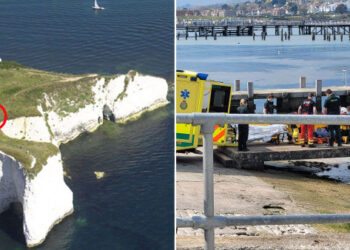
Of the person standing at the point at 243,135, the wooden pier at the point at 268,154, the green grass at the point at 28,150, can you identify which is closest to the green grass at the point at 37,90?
the green grass at the point at 28,150

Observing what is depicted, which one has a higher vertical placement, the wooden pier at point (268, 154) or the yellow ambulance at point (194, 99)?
the yellow ambulance at point (194, 99)

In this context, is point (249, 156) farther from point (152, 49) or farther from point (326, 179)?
point (152, 49)

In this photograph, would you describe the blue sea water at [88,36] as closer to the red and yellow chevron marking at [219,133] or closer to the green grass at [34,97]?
the green grass at [34,97]

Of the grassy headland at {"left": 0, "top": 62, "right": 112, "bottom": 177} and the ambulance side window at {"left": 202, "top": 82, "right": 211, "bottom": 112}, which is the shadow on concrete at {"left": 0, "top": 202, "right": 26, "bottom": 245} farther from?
the ambulance side window at {"left": 202, "top": 82, "right": 211, "bottom": 112}

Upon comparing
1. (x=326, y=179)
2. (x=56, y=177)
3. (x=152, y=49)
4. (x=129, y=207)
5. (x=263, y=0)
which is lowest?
(x=326, y=179)

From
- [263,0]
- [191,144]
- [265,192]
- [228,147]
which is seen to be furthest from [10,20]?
[263,0]

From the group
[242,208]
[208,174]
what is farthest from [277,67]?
[208,174]

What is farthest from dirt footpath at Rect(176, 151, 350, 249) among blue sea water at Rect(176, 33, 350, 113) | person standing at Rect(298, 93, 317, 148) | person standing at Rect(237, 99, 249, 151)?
blue sea water at Rect(176, 33, 350, 113)

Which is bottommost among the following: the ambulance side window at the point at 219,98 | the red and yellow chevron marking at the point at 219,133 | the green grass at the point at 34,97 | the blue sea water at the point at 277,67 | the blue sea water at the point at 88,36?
the blue sea water at the point at 277,67
